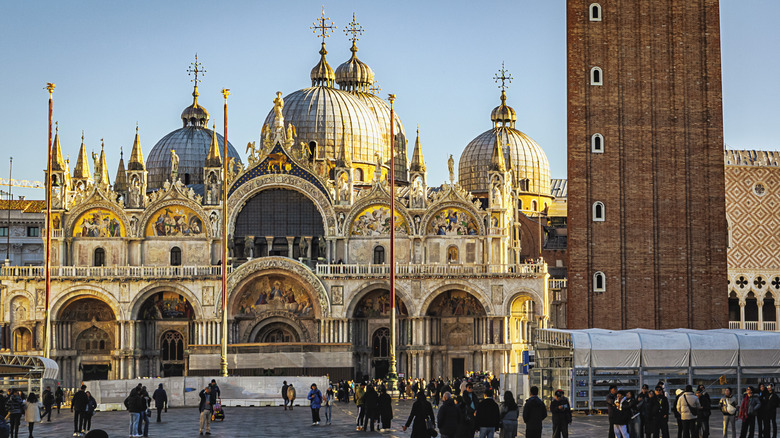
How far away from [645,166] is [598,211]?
283 cm

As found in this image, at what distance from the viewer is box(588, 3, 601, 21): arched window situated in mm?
55000

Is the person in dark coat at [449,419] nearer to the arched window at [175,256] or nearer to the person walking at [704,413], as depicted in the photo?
the person walking at [704,413]

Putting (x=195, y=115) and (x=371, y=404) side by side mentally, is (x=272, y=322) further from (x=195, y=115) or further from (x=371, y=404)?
(x=371, y=404)

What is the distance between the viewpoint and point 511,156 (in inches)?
3639

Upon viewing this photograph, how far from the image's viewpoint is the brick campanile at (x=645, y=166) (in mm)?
53688

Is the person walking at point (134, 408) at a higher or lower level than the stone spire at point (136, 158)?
lower

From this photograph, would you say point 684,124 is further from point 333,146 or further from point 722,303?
point 333,146

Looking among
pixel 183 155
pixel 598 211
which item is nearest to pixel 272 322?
pixel 183 155

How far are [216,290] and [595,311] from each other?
77.5 ft

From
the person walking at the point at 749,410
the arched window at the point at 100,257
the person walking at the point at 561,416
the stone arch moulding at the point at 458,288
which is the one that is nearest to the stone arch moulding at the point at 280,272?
the stone arch moulding at the point at 458,288

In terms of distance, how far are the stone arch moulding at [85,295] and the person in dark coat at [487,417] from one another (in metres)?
45.5

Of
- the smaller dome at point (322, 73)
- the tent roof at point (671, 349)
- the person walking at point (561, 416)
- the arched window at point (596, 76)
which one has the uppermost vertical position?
the smaller dome at point (322, 73)

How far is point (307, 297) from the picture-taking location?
2758 inches

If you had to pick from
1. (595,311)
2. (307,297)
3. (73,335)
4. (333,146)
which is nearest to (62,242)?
(73,335)
